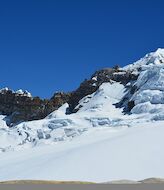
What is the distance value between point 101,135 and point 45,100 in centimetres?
4776

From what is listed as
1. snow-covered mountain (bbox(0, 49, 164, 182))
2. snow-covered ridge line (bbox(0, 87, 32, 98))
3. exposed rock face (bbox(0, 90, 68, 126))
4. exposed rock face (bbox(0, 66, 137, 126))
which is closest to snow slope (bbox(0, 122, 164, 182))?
snow-covered mountain (bbox(0, 49, 164, 182))

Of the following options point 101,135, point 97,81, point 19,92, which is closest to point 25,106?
point 19,92

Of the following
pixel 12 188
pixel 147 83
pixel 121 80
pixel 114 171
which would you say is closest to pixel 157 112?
pixel 147 83

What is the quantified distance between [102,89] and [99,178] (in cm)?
4686

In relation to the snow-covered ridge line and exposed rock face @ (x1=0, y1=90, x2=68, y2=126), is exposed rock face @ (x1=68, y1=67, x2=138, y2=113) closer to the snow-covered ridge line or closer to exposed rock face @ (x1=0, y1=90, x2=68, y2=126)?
exposed rock face @ (x1=0, y1=90, x2=68, y2=126)

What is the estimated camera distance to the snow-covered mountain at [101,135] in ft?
115

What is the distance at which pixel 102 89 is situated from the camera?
78125mm

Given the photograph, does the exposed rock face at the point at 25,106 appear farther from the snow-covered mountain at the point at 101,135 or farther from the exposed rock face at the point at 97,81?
the exposed rock face at the point at 97,81

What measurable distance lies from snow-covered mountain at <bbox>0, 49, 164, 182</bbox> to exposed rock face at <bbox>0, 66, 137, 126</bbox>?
26 centimetres

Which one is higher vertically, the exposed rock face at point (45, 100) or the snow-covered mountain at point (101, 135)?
the exposed rock face at point (45, 100)

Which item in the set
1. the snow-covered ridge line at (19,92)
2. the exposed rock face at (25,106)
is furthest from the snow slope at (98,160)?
the snow-covered ridge line at (19,92)

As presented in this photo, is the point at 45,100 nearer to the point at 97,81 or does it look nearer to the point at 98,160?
the point at 97,81

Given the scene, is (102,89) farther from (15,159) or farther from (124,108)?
(15,159)

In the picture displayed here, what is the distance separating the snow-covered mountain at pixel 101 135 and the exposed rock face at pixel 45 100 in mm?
264
